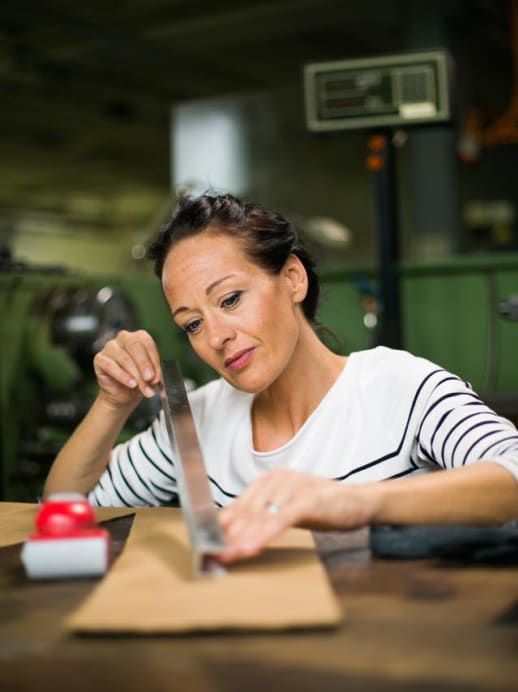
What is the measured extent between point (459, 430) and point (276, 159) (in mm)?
5271

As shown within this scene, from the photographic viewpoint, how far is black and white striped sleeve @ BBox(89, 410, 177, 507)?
1525 mm

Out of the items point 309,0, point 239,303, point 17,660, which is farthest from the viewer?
point 309,0

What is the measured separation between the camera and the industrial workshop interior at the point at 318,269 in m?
0.67

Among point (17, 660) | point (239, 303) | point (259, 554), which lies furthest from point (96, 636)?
point (239, 303)

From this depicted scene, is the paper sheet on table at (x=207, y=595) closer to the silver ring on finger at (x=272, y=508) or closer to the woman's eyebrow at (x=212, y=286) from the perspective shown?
the silver ring on finger at (x=272, y=508)

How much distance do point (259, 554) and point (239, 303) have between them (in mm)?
501

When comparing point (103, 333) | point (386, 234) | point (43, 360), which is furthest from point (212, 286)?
point (43, 360)

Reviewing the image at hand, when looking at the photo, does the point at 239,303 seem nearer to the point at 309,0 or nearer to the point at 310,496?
the point at 310,496

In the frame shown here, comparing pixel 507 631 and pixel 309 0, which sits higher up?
pixel 309 0

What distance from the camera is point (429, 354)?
3.75 metres

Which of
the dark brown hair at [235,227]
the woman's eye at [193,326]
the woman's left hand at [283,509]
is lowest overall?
the woman's left hand at [283,509]

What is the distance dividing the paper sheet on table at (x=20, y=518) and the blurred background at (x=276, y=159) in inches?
29.8

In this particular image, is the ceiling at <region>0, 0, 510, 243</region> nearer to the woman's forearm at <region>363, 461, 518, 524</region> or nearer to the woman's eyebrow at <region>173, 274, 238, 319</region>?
the woman's eyebrow at <region>173, 274, 238, 319</region>

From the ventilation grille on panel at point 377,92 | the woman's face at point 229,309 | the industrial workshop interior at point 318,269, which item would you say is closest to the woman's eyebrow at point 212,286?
the woman's face at point 229,309
